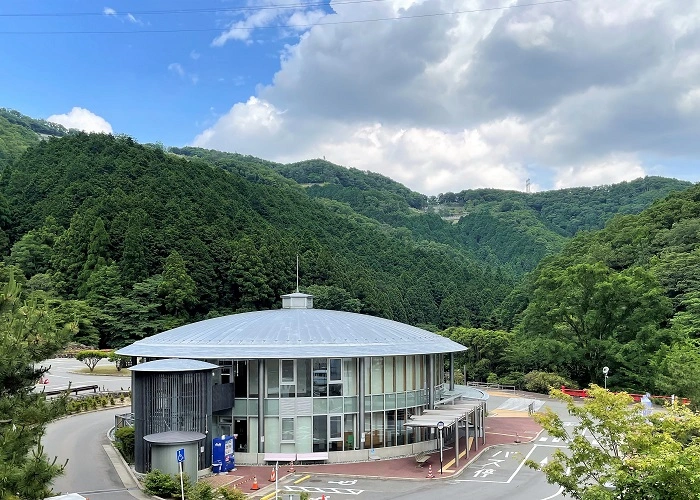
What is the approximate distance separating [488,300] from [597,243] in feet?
115

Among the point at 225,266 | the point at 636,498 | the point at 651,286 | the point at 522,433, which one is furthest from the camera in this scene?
the point at 225,266

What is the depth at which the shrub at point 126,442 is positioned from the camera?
2623cm

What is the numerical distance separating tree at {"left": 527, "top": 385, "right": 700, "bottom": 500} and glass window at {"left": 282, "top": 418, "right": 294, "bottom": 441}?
480 inches

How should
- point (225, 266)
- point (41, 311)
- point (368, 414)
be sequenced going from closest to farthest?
point (41, 311), point (368, 414), point (225, 266)

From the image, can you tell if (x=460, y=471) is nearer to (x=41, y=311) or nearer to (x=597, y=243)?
(x=41, y=311)

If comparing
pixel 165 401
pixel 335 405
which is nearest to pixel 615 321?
pixel 335 405

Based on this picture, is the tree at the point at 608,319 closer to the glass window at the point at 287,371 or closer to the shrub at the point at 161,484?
the glass window at the point at 287,371

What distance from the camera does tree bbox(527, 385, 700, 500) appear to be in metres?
12.3

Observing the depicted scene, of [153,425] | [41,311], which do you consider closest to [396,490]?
A: [153,425]

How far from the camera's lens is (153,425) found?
2359 cm

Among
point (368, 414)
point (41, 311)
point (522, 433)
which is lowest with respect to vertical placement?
point (522, 433)

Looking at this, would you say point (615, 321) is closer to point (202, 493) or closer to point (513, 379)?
point (513, 379)

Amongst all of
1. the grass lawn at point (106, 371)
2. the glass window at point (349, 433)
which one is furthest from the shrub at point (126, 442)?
the grass lawn at point (106, 371)

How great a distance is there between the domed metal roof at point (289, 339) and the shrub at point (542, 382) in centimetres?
2363
